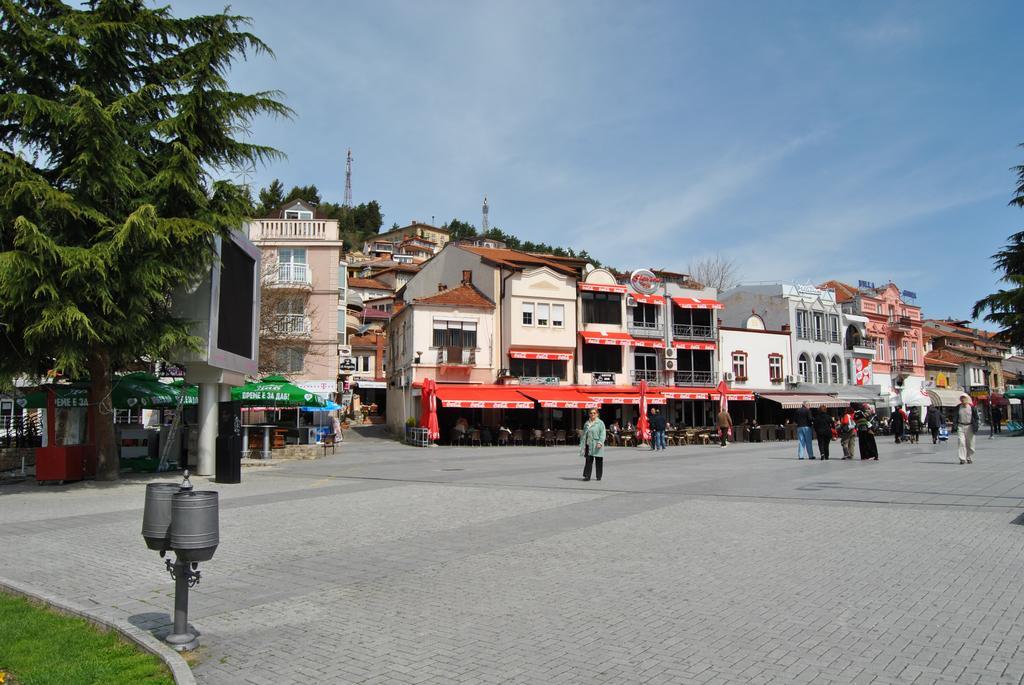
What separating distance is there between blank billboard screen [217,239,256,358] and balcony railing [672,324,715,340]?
104 feet

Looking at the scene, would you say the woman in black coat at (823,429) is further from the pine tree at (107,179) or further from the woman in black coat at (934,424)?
the pine tree at (107,179)

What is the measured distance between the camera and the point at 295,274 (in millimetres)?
41250

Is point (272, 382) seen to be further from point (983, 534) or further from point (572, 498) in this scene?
point (983, 534)

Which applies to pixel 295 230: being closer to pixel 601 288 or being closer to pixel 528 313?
pixel 528 313

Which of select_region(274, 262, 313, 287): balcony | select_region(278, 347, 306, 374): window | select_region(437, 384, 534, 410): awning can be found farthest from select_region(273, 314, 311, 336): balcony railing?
select_region(437, 384, 534, 410): awning

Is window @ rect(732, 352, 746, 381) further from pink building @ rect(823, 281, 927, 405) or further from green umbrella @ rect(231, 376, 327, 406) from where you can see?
green umbrella @ rect(231, 376, 327, 406)

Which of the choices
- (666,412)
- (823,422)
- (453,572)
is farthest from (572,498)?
(666,412)

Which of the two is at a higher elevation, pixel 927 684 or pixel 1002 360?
pixel 1002 360

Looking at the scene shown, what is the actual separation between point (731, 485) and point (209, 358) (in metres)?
12.5

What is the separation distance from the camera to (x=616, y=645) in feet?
17.5

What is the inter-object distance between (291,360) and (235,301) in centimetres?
2127

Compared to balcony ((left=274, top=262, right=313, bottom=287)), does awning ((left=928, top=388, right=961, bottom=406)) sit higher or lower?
lower

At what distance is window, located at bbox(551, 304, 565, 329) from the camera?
143 feet

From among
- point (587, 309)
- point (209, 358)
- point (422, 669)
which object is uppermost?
point (587, 309)
